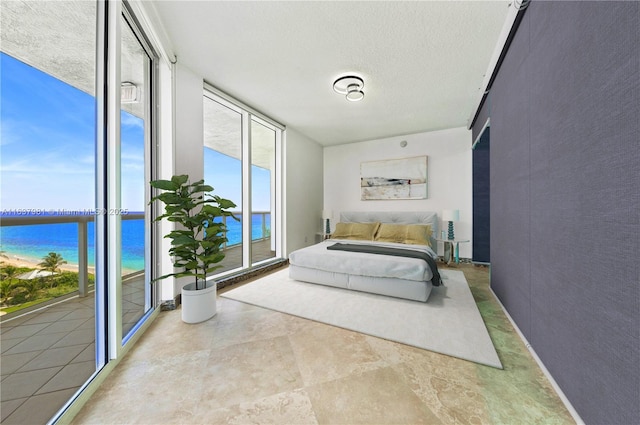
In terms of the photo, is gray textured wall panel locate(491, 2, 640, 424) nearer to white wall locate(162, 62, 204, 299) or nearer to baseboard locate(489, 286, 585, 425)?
baseboard locate(489, 286, 585, 425)

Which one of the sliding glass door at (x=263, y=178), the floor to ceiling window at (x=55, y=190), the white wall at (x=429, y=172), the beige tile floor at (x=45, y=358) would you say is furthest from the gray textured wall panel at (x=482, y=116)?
the beige tile floor at (x=45, y=358)

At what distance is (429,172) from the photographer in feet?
15.5

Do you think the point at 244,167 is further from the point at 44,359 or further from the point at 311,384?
the point at 311,384

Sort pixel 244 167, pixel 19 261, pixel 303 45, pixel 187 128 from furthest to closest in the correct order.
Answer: pixel 244 167 → pixel 187 128 → pixel 303 45 → pixel 19 261

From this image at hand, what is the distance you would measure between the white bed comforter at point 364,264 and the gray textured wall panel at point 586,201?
965 millimetres

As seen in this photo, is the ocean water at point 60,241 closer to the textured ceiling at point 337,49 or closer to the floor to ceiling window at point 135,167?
the floor to ceiling window at point 135,167

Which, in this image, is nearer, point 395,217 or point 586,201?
point 586,201

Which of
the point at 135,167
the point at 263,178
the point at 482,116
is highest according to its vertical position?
the point at 482,116

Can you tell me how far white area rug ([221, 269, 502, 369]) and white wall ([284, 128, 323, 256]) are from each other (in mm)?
1596

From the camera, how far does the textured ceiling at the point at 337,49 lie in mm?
1878

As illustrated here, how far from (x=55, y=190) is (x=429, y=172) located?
524 cm

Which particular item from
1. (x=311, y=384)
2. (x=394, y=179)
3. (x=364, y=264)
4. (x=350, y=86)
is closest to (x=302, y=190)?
(x=394, y=179)

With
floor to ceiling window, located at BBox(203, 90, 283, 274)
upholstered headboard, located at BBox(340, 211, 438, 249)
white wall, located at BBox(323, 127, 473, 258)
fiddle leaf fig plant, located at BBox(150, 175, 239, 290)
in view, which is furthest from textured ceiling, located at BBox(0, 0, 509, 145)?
upholstered headboard, located at BBox(340, 211, 438, 249)

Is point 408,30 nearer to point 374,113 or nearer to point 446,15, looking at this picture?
point 446,15
